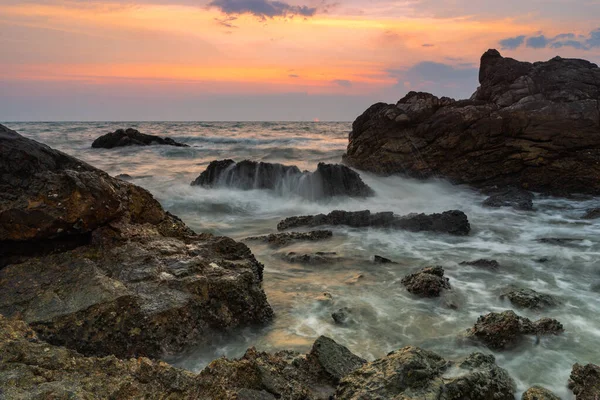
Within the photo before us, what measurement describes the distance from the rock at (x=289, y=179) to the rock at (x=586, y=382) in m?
10.4

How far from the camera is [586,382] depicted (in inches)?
140

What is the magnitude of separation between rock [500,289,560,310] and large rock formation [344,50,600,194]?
9.70 m

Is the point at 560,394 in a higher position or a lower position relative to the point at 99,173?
lower

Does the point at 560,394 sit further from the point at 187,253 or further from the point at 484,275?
the point at 187,253

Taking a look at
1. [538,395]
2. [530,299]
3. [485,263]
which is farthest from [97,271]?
[485,263]

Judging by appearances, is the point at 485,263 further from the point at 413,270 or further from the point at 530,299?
the point at 530,299

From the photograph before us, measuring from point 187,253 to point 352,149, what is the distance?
47.7 feet

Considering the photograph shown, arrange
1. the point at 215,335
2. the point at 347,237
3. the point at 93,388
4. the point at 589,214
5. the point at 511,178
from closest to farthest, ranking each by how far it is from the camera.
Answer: the point at 93,388
the point at 215,335
the point at 347,237
the point at 589,214
the point at 511,178

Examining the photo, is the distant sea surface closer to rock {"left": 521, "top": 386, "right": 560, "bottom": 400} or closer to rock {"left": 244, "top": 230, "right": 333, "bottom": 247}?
rock {"left": 244, "top": 230, "right": 333, "bottom": 247}

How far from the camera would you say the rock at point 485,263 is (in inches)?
292

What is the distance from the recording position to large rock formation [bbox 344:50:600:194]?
13820 millimetres

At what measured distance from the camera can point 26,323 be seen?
3.35 metres

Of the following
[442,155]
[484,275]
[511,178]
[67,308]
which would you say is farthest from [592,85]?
[67,308]

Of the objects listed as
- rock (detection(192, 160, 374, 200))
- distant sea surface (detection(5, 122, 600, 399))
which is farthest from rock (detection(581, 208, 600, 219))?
rock (detection(192, 160, 374, 200))
